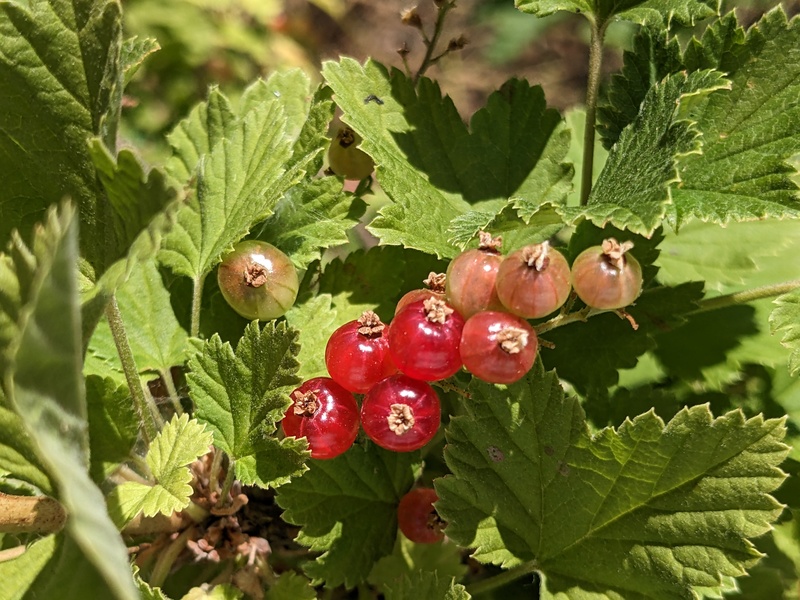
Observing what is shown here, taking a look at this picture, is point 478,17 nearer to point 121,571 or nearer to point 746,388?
point 746,388

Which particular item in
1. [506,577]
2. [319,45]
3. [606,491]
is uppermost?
[606,491]

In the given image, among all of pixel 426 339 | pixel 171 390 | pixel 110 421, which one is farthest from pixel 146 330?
pixel 426 339

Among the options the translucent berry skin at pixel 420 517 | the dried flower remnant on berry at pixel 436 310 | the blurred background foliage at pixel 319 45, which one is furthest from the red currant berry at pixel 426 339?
the blurred background foliage at pixel 319 45

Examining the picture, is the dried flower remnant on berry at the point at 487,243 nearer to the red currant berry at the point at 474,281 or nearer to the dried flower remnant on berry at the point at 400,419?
the red currant berry at the point at 474,281

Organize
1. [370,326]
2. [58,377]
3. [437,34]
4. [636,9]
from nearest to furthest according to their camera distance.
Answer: [58,377], [370,326], [636,9], [437,34]

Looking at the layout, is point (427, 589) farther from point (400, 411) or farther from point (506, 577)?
point (400, 411)

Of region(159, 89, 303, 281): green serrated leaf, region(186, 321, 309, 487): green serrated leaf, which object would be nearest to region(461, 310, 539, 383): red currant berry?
region(186, 321, 309, 487): green serrated leaf

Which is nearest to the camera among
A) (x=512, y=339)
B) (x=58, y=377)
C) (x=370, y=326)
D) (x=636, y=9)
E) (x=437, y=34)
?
(x=58, y=377)
